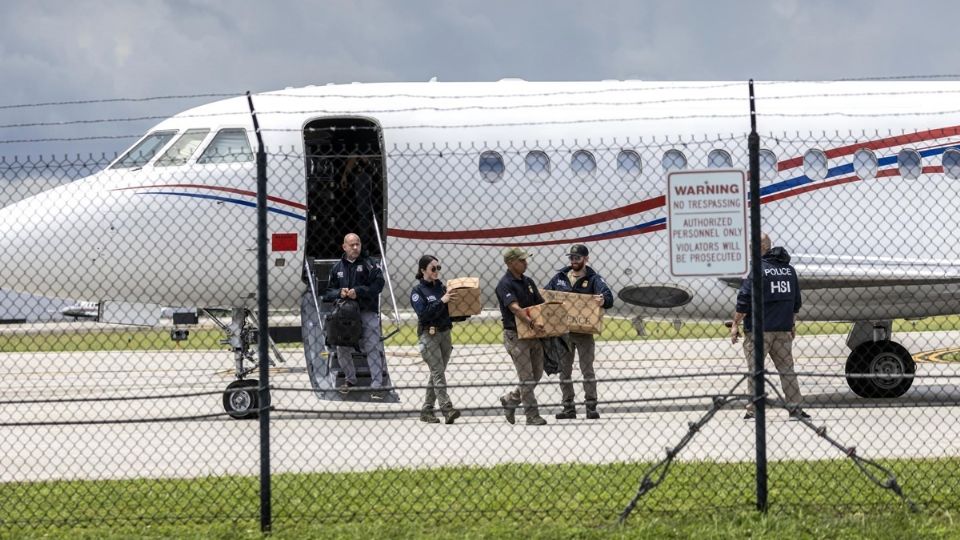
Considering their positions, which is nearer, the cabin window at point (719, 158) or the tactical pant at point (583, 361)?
the tactical pant at point (583, 361)

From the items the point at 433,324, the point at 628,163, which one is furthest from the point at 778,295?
the point at 433,324

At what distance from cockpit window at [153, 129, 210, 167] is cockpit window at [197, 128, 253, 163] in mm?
174

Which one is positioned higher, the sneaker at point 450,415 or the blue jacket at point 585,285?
the blue jacket at point 585,285

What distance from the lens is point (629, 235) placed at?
1530 cm

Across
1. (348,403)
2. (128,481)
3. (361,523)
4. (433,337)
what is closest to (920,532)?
(361,523)

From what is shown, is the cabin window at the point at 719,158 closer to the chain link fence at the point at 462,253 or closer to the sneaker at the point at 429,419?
the chain link fence at the point at 462,253

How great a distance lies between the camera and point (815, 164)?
50.7ft

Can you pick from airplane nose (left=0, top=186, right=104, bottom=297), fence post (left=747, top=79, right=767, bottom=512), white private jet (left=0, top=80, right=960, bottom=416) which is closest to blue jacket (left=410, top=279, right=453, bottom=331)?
white private jet (left=0, top=80, right=960, bottom=416)

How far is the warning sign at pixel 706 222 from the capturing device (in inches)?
321

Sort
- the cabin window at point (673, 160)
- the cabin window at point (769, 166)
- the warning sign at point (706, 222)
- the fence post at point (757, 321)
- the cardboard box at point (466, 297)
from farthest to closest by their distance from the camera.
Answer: the cabin window at point (673, 160) < the cabin window at point (769, 166) < the cardboard box at point (466, 297) < the warning sign at point (706, 222) < the fence post at point (757, 321)

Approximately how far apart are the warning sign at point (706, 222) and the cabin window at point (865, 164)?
784 centimetres

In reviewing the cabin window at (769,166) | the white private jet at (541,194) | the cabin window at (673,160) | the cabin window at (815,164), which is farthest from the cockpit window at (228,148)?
the cabin window at (815,164)

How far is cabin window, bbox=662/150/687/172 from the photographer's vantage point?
1553cm

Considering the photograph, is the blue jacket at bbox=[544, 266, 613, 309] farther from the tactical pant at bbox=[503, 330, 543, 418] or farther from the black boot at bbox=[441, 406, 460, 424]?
the black boot at bbox=[441, 406, 460, 424]
